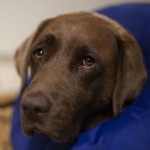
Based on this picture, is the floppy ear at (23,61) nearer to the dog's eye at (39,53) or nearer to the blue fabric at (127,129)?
the dog's eye at (39,53)

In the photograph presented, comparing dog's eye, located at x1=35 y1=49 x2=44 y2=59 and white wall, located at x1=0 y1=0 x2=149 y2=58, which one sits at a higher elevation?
dog's eye, located at x1=35 y1=49 x2=44 y2=59

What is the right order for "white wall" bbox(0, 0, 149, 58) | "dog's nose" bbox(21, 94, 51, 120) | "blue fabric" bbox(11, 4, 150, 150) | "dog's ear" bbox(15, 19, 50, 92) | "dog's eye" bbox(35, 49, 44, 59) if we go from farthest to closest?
"white wall" bbox(0, 0, 149, 58) < "dog's ear" bbox(15, 19, 50, 92) < "dog's eye" bbox(35, 49, 44, 59) < "blue fabric" bbox(11, 4, 150, 150) < "dog's nose" bbox(21, 94, 51, 120)

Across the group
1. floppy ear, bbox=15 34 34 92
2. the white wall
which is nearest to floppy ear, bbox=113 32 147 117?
floppy ear, bbox=15 34 34 92

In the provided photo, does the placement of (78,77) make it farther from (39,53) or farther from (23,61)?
(23,61)

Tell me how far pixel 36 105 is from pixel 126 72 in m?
0.54

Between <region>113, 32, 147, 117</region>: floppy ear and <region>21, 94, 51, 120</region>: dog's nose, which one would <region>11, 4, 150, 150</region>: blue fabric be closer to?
<region>113, 32, 147, 117</region>: floppy ear

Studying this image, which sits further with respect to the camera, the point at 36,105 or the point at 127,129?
the point at 127,129

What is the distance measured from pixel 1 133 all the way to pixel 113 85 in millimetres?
1012

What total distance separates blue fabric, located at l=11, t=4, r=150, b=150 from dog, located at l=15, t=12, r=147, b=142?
6 cm

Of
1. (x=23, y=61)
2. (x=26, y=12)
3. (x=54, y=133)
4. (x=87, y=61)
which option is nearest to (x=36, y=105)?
(x=54, y=133)

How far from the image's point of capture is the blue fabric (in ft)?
4.47

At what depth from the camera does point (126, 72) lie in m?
1.48

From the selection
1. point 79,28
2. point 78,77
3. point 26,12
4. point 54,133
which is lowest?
point 26,12

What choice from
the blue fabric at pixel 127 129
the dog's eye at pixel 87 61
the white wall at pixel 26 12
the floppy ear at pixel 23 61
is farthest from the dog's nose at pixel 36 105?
the white wall at pixel 26 12
